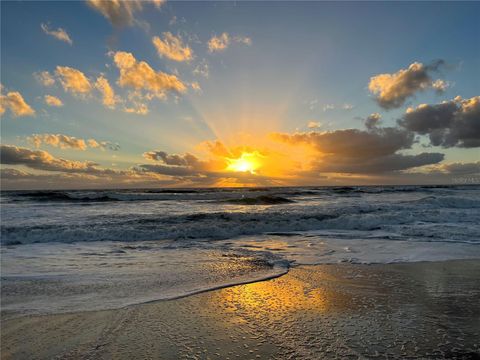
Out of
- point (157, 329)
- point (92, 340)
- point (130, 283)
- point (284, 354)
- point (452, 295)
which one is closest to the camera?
point (284, 354)

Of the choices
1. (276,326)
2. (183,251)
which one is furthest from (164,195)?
(276,326)

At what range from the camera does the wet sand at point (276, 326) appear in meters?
3.32

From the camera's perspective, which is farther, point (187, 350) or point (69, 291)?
point (69, 291)

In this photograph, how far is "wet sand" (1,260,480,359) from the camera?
3.32 metres

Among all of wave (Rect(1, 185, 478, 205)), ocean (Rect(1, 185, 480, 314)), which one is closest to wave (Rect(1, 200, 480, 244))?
ocean (Rect(1, 185, 480, 314))

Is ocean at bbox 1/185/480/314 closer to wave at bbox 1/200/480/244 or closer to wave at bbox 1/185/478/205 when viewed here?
wave at bbox 1/200/480/244

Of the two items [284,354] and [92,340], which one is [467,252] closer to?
[284,354]

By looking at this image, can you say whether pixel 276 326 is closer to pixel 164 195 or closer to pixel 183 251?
pixel 183 251

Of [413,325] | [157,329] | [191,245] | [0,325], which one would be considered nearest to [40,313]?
[0,325]

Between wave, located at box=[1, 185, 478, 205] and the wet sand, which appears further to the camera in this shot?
wave, located at box=[1, 185, 478, 205]

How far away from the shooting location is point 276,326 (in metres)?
3.86

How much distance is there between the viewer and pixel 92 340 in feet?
→ 11.8

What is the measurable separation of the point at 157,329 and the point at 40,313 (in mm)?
1835

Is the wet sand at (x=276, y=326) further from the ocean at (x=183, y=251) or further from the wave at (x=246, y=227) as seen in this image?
the wave at (x=246, y=227)
